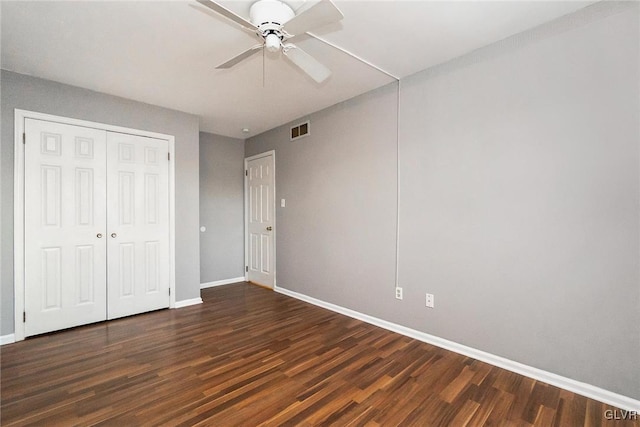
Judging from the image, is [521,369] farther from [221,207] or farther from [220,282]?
[221,207]

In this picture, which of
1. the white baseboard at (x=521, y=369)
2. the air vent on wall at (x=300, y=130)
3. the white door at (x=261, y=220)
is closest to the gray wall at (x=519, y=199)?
the white baseboard at (x=521, y=369)

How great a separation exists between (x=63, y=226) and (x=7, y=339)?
1.14 metres

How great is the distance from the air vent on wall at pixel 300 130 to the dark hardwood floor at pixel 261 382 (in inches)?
100

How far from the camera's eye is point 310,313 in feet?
11.5

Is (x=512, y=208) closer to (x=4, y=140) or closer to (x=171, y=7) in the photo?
(x=171, y=7)

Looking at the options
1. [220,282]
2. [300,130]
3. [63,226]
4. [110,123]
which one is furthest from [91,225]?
[300,130]

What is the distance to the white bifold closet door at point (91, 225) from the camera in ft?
9.38

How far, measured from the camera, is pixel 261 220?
4.84 metres

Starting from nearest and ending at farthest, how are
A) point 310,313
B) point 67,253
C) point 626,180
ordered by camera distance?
point 626,180, point 67,253, point 310,313

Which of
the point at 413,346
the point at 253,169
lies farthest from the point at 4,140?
the point at 413,346

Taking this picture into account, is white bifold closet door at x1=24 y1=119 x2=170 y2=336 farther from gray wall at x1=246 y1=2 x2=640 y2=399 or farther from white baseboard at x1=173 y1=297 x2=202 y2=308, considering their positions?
gray wall at x1=246 y1=2 x2=640 y2=399

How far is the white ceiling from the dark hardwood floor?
2.60 metres

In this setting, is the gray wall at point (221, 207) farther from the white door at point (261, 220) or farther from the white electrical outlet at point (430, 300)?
the white electrical outlet at point (430, 300)

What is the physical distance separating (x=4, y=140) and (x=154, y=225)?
1.53 metres
